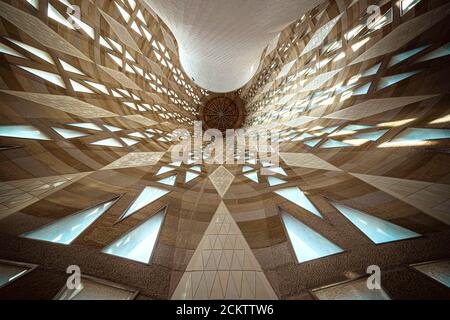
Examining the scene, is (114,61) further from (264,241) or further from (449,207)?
(449,207)

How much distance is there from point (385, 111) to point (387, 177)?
1.64 metres

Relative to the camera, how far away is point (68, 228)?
282 cm

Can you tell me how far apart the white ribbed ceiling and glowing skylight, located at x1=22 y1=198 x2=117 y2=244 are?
4401 mm

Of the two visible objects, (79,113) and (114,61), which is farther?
(114,61)

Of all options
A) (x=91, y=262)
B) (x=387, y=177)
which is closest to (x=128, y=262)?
(x=91, y=262)

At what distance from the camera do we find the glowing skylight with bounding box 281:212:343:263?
2824 mm

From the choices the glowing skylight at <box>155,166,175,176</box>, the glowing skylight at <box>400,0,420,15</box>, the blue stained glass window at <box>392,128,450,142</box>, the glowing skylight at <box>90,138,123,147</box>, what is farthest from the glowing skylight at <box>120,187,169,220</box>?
the glowing skylight at <box>400,0,420,15</box>

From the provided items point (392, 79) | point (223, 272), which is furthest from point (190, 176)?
point (392, 79)

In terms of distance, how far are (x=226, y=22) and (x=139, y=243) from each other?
4938 millimetres

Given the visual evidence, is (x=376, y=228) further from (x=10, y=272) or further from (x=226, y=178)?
(x=10, y=272)

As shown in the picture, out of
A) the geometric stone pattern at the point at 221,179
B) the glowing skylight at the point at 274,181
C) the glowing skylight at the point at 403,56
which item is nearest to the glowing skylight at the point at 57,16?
the geometric stone pattern at the point at 221,179

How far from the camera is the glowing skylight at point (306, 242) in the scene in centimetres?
282

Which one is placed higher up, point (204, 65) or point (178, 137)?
point (204, 65)
